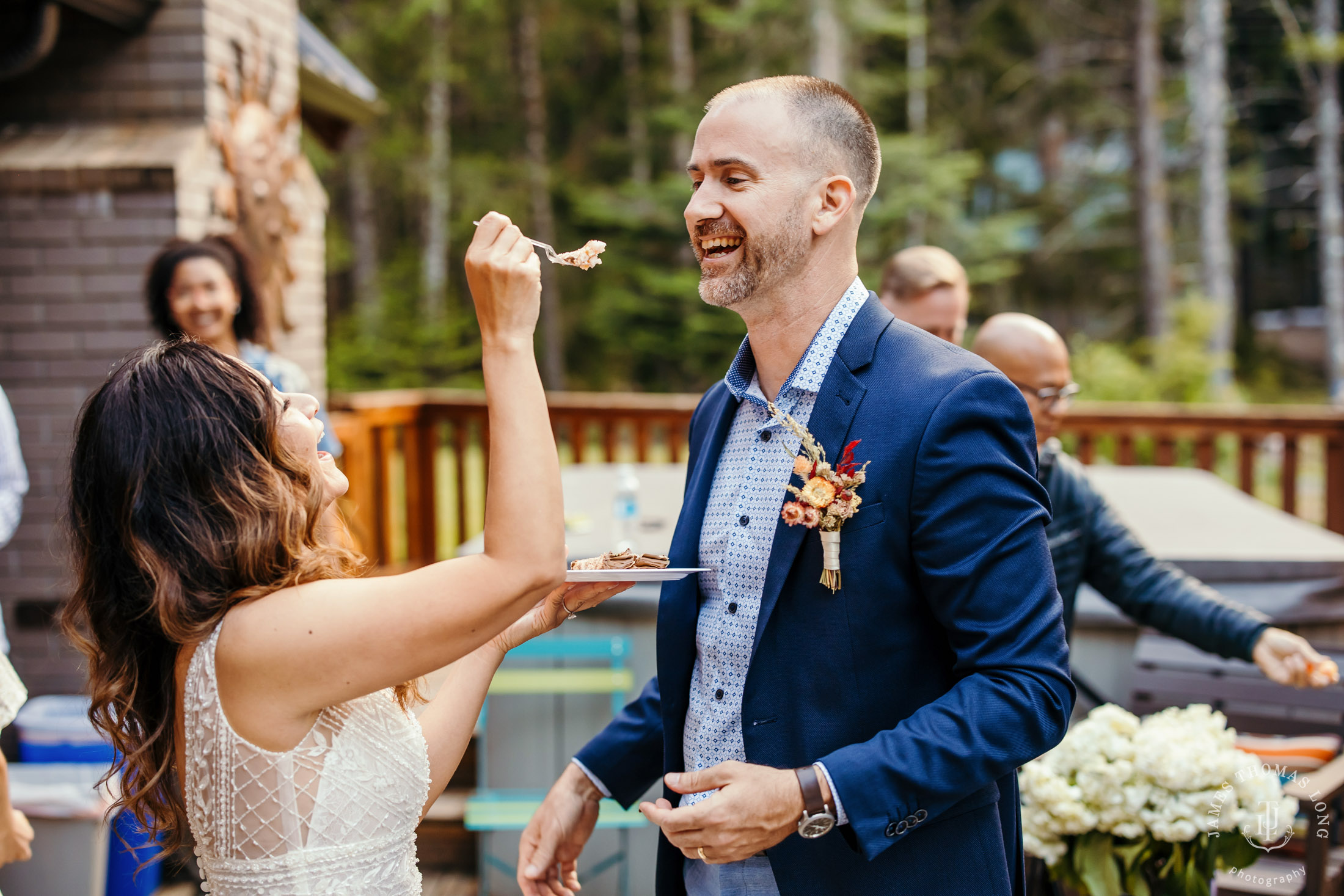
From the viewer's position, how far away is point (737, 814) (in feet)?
4.31

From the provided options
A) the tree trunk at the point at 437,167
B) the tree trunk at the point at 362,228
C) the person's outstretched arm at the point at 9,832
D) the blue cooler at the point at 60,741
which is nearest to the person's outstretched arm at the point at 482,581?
the person's outstretched arm at the point at 9,832

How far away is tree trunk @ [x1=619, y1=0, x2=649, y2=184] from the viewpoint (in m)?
18.4

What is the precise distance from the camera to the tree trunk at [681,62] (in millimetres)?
17219

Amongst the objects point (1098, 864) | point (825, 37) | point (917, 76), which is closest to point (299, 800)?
point (1098, 864)

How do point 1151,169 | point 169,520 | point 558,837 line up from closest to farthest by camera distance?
point 169,520 < point 558,837 < point 1151,169

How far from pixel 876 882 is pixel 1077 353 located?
13.6 m

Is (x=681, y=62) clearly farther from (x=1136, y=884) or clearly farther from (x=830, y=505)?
(x=830, y=505)

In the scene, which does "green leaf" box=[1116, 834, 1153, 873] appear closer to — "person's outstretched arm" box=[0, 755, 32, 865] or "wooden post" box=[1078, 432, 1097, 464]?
"person's outstretched arm" box=[0, 755, 32, 865]

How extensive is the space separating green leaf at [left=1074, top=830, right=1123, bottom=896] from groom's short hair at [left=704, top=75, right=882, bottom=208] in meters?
1.55

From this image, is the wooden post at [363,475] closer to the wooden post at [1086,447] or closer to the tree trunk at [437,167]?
the wooden post at [1086,447]

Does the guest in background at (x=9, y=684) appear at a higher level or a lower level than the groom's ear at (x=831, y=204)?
lower

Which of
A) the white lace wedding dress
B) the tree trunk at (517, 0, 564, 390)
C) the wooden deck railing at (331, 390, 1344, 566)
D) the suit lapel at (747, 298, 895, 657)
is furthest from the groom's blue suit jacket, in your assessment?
the tree trunk at (517, 0, 564, 390)

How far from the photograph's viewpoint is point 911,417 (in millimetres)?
1468

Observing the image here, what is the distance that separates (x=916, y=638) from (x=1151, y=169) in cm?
1573
